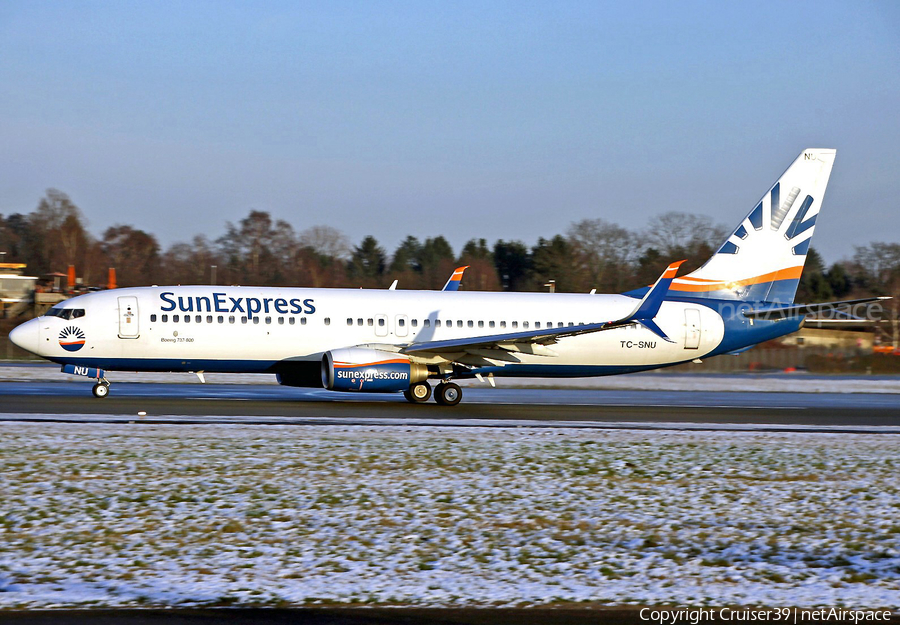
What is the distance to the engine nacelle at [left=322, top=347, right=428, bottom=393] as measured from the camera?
Answer: 76.6ft

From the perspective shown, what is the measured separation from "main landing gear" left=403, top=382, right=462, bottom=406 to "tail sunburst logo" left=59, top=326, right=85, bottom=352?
29.8 ft

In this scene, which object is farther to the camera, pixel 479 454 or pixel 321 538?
pixel 479 454

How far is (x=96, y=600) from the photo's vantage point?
7.16 m

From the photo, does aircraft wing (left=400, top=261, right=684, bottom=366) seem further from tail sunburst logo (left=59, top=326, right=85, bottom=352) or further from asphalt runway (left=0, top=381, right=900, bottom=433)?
tail sunburst logo (left=59, top=326, right=85, bottom=352)

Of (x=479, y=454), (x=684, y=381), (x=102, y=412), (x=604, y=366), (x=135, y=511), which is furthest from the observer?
(x=684, y=381)

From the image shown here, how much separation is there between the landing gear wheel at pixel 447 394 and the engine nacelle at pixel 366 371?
0.99 m

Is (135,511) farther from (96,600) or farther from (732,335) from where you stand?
(732,335)

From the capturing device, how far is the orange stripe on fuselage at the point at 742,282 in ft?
96.9

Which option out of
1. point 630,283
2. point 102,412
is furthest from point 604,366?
point 630,283

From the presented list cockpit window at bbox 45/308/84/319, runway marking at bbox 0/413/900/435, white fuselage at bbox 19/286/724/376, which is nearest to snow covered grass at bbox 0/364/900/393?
white fuselage at bbox 19/286/724/376

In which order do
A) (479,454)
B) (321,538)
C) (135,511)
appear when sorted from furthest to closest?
(479,454) → (135,511) → (321,538)

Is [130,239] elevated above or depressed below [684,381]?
above

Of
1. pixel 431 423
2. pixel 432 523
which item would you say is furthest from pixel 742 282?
pixel 432 523

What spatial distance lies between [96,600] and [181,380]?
26352mm
